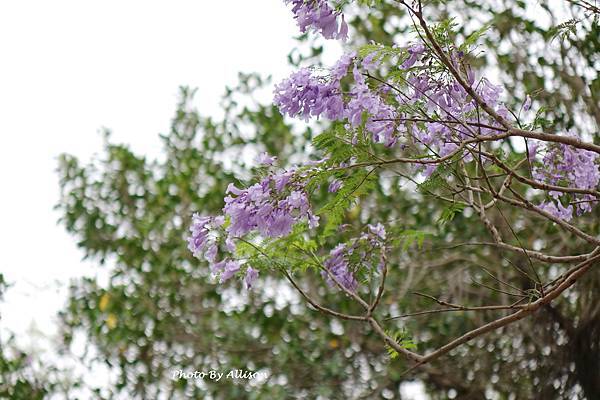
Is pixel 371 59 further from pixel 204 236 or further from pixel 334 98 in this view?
pixel 204 236

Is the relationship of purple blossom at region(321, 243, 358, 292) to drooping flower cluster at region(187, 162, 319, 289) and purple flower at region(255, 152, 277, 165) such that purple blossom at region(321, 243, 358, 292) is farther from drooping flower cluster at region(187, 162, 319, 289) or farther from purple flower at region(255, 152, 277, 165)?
purple flower at region(255, 152, 277, 165)

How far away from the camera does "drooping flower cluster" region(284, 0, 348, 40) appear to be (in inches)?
70.0

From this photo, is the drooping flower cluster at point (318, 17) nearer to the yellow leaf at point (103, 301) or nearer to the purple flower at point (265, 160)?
the purple flower at point (265, 160)

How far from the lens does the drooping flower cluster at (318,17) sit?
178 centimetres

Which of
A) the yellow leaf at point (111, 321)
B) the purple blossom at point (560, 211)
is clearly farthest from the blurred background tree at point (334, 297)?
the purple blossom at point (560, 211)

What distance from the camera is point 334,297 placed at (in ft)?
11.9

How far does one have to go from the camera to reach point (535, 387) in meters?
3.47

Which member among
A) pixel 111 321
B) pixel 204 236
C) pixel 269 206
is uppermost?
pixel 111 321

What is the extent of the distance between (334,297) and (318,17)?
199cm

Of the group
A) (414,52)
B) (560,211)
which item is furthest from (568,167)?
(414,52)

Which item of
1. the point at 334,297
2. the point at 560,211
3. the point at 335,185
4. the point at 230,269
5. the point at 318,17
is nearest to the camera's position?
the point at 318,17

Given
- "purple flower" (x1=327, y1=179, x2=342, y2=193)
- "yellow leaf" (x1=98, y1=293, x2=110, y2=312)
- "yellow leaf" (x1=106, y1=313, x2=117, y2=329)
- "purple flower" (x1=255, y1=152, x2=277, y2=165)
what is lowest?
"purple flower" (x1=255, y1=152, x2=277, y2=165)

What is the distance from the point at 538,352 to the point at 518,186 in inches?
25.2

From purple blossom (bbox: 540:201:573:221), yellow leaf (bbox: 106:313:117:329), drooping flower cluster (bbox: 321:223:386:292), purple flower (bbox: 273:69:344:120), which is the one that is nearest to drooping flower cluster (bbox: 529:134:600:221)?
purple blossom (bbox: 540:201:573:221)
